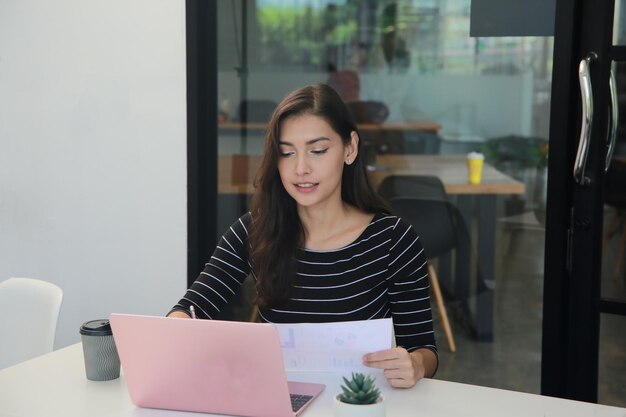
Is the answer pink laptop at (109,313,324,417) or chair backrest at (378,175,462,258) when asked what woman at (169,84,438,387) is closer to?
pink laptop at (109,313,324,417)

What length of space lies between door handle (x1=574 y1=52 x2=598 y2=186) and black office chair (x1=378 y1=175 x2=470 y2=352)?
985 millimetres

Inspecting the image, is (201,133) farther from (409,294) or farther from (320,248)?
(409,294)

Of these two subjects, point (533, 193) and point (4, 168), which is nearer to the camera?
point (533, 193)

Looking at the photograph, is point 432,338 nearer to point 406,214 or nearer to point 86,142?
point 406,214

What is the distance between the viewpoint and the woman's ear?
2430 mm

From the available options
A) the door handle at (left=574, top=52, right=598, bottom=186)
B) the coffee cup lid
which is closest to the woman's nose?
the coffee cup lid

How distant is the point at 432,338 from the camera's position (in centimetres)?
232

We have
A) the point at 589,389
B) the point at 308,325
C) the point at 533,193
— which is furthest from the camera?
the point at 533,193

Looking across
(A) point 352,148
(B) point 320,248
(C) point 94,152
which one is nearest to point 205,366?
(B) point 320,248

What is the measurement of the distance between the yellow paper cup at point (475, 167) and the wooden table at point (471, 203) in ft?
0.06

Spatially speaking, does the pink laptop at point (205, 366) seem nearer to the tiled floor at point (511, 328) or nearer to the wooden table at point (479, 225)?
the tiled floor at point (511, 328)

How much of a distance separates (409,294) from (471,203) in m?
1.56

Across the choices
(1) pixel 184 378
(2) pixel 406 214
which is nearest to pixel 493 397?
(1) pixel 184 378

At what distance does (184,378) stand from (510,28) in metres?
1.80
